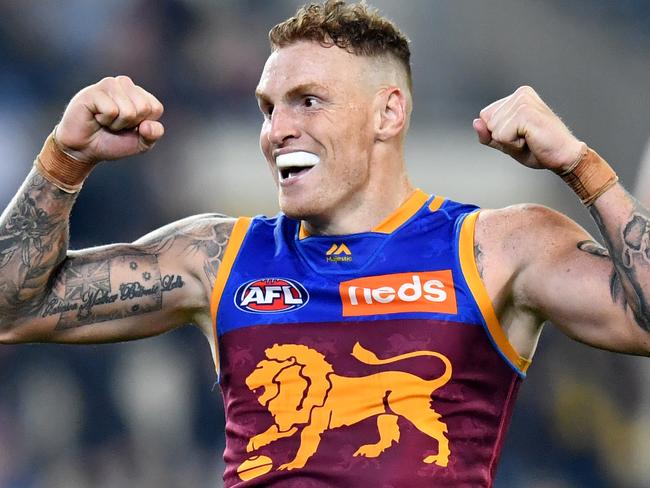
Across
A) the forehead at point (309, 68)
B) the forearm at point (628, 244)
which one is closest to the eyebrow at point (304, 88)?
the forehead at point (309, 68)

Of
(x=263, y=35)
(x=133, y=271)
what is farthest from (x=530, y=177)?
(x=133, y=271)

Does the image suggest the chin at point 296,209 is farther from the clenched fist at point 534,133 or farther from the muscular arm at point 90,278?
the clenched fist at point 534,133

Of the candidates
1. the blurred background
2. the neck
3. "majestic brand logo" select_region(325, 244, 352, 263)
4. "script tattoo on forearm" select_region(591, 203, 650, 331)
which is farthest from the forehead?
the blurred background

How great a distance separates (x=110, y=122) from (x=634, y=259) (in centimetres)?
124

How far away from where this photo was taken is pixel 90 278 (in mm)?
2938

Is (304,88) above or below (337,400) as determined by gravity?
above

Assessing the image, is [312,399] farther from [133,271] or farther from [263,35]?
[263,35]

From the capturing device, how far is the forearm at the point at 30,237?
2.82 meters

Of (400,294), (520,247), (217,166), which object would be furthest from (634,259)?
(217,166)

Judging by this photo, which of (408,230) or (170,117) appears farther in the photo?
(170,117)

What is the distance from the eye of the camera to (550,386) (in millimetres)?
4672

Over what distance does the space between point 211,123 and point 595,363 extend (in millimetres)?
1947

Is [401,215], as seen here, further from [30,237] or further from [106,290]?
[30,237]

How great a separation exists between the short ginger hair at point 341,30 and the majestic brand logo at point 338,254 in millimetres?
512
